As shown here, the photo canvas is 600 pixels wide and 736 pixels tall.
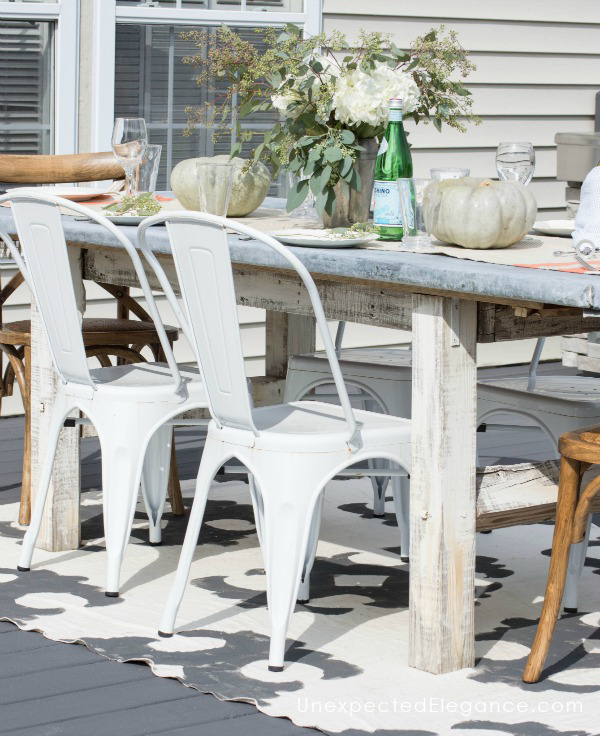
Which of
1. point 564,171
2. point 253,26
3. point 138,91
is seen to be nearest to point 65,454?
point 138,91

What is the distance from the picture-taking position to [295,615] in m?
2.96

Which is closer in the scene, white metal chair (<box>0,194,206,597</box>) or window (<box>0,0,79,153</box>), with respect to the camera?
white metal chair (<box>0,194,206,597</box>)

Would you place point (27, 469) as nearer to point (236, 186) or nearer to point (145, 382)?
A: point (145, 382)

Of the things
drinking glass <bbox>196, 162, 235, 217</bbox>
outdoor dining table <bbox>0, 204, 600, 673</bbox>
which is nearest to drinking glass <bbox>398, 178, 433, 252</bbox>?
outdoor dining table <bbox>0, 204, 600, 673</bbox>

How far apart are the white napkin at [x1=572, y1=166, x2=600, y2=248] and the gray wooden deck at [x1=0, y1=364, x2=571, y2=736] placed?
1.01 m

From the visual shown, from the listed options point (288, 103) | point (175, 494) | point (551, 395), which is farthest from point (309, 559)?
point (288, 103)

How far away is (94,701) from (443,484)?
0.75 m

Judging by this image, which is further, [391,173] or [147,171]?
[147,171]

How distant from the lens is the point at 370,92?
2947 mm

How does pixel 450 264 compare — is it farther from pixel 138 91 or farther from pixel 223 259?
pixel 138 91

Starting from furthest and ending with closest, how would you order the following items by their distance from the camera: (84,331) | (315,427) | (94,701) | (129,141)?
(84,331), (129,141), (315,427), (94,701)

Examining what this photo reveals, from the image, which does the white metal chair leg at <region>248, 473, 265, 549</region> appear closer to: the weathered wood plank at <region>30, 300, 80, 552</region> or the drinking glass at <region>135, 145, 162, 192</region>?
the weathered wood plank at <region>30, 300, 80, 552</region>

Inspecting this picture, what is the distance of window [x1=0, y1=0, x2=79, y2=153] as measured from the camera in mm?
4688

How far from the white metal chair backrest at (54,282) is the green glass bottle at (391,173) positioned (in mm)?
537
